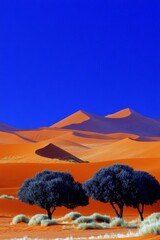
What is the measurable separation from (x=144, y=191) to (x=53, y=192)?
Result: 6471 millimetres

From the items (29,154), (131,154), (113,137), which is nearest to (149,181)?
(29,154)

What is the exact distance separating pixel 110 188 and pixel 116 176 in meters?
1.22

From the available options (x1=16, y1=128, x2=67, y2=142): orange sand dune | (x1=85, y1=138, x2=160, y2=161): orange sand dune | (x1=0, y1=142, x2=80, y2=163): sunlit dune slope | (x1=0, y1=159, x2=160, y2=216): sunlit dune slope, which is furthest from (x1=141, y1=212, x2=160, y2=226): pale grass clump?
(x1=16, y1=128, x2=67, y2=142): orange sand dune

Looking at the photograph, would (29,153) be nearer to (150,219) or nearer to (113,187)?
(113,187)

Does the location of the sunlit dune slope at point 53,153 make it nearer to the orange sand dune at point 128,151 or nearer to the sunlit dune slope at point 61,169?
the orange sand dune at point 128,151

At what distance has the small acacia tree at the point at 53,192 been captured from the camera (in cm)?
3203

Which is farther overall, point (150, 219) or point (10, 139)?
point (10, 139)

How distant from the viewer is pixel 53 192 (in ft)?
105

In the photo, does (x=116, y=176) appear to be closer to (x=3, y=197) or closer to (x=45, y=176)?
(x=45, y=176)

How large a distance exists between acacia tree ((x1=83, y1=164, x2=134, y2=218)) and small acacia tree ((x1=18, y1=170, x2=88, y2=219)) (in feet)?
3.39

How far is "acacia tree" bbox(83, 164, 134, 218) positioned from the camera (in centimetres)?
3222

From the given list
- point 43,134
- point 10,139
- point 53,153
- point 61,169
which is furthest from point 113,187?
point 43,134

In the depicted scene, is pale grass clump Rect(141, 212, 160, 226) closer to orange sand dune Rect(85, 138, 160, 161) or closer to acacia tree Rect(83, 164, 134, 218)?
acacia tree Rect(83, 164, 134, 218)

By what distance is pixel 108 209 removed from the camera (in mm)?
42250
